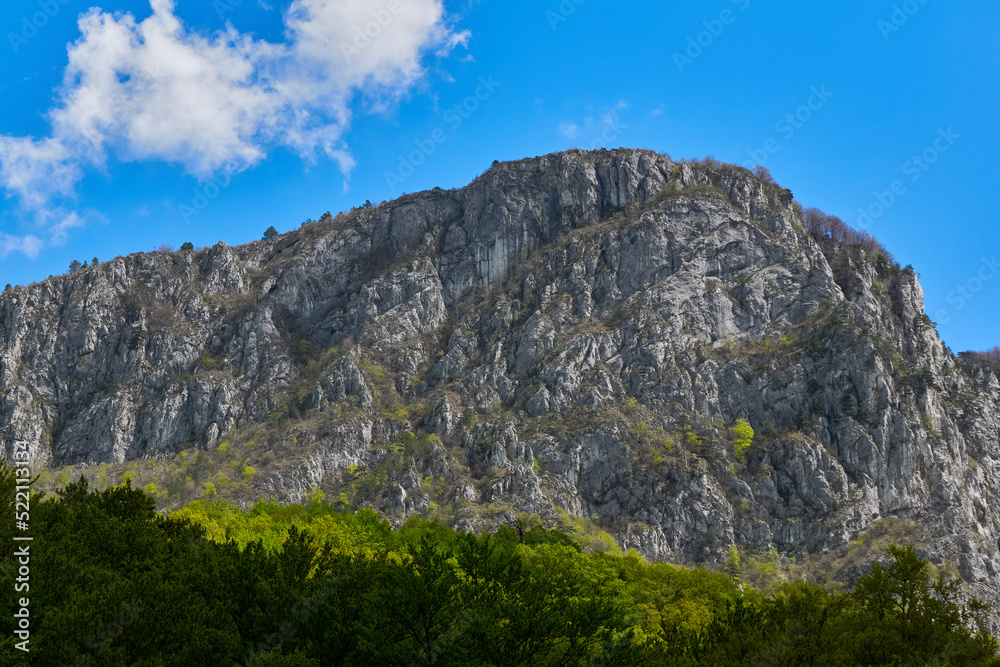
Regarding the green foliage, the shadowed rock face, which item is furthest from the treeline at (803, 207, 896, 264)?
the green foliage

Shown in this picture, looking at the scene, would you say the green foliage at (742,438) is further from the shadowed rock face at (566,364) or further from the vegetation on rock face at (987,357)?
the vegetation on rock face at (987,357)

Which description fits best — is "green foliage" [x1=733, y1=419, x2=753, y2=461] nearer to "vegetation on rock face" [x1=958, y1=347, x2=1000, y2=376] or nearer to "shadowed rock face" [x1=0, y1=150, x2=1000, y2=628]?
"shadowed rock face" [x1=0, y1=150, x2=1000, y2=628]

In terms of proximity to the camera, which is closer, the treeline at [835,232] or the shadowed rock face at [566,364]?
the shadowed rock face at [566,364]

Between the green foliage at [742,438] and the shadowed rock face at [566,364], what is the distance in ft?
5.35

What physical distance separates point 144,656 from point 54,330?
422ft

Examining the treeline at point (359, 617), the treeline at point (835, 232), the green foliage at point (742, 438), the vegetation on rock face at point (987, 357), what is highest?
the treeline at point (835, 232)

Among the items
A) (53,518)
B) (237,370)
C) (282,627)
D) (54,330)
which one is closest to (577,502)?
(237,370)

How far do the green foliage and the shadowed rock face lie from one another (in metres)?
1.63

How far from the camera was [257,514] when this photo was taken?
73.6m

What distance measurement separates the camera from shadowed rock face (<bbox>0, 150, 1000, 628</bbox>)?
341 feet

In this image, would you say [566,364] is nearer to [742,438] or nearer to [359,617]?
[742,438]

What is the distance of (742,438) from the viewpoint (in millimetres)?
110938

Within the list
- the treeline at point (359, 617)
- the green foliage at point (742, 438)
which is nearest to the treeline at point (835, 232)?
the green foliage at point (742, 438)

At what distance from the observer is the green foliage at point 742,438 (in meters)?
109
